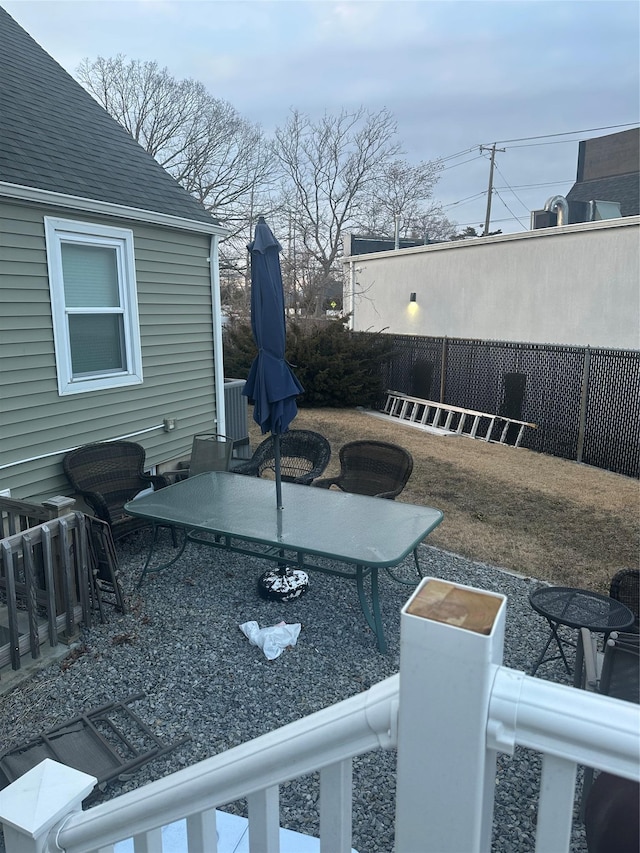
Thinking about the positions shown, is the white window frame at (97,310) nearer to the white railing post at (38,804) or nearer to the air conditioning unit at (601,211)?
the white railing post at (38,804)

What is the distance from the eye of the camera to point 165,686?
3383mm

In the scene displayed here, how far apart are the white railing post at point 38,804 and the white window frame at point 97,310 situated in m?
4.51

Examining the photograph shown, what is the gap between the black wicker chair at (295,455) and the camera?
248 inches

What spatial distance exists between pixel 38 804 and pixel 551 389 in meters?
10.00

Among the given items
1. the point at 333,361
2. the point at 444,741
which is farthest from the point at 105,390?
the point at 333,361

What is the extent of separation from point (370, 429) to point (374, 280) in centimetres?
639

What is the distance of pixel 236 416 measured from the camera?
331 inches

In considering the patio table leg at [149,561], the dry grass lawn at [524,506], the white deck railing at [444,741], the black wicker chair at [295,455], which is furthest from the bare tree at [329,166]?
the white deck railing at [444,741]

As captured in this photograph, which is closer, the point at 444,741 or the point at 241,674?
the point at 444,741

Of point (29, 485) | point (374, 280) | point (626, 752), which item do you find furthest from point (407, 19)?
point (374, 280)

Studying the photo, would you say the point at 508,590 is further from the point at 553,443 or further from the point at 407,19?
the point at 553,443

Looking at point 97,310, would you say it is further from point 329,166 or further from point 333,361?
point 329,166

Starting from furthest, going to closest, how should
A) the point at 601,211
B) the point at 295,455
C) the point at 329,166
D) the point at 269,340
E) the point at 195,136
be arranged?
the point at 329,166, the point at 195,136, the point at 601,211, the point at 295,455, the point at 269,340

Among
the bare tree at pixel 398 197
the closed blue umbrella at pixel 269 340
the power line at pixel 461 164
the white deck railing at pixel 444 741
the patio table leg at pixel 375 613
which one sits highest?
the power line at pixel 461 164
